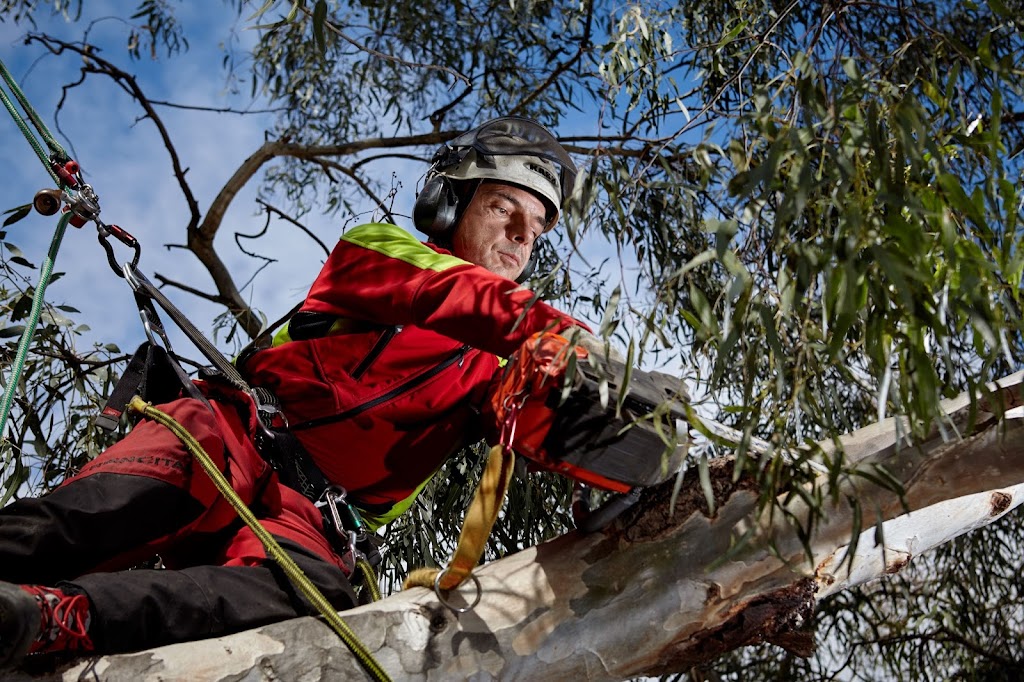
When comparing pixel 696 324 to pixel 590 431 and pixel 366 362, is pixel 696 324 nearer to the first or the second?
pixel 590 431

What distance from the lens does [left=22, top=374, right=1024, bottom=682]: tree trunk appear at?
5.05ft

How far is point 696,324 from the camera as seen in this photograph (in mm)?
1600

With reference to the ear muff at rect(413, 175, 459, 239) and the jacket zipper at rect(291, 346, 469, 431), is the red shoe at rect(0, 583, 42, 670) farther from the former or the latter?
the ear muff at rect(413, 175, 459, 239)

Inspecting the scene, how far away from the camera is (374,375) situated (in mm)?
2123

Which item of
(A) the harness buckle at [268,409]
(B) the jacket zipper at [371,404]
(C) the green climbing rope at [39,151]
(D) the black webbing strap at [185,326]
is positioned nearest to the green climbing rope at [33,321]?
(C) the green climbing rope at [39,151]

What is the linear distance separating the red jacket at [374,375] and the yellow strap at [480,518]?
40 cm

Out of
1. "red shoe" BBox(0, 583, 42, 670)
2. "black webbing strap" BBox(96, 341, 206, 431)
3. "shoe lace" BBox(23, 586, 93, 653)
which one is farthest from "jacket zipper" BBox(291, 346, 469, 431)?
"red shoe" BBox(0, 583, 42, 670)

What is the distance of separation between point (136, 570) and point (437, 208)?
4.13 feet

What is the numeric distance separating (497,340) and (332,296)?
19.5 inches

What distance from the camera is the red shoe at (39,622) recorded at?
1357 millimetres

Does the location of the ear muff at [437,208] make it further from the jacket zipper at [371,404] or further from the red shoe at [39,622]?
the red shoe at [39,622]

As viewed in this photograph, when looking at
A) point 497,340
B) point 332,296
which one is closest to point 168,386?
point 332,296

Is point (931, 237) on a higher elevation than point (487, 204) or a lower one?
lower

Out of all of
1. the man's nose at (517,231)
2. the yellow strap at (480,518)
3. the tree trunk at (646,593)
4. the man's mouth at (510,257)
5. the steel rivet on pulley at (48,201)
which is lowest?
the tree trunk at (646,593)
